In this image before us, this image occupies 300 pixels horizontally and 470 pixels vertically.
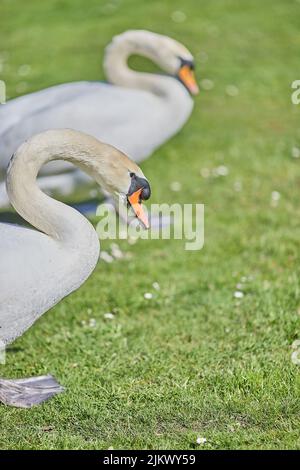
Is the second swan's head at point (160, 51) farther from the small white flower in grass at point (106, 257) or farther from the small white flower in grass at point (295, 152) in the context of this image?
Result: the small white flower in grass at point (295, 152)

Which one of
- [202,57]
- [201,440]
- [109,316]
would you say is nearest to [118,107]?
[109,316]

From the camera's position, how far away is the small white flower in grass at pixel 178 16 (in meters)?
14.0

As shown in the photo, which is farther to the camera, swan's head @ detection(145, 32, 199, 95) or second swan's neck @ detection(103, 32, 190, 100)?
swan's head @ detection(145, 32, 199, 95)

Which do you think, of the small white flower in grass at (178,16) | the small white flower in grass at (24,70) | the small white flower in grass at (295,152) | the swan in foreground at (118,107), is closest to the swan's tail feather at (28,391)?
the swan in foreground at (118,107)

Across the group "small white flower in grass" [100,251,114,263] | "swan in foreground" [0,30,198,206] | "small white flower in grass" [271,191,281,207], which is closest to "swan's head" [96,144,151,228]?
"swan in foreground" [0,30,198,206]

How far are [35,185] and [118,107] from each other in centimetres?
244

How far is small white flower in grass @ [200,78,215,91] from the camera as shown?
A: 10.8 meters

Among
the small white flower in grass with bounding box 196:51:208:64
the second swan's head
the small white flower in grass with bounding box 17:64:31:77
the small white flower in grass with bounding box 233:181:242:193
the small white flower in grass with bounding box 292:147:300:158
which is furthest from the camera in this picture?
the small white flower in grass with bounding box 196:51:208:64

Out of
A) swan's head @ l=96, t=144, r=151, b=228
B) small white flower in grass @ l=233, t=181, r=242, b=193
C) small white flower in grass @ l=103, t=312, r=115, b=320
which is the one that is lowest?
small white flower in grass @ l=233, t=181, r=242, b=193

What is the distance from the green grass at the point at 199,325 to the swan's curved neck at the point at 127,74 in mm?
→ 1189

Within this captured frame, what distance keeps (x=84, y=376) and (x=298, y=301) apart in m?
1.60

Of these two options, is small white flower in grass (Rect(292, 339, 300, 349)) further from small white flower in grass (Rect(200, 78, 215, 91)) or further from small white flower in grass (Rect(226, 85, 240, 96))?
small white flower in grass (Rect(200, 78, 215, 91))

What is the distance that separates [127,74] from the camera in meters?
6.53
